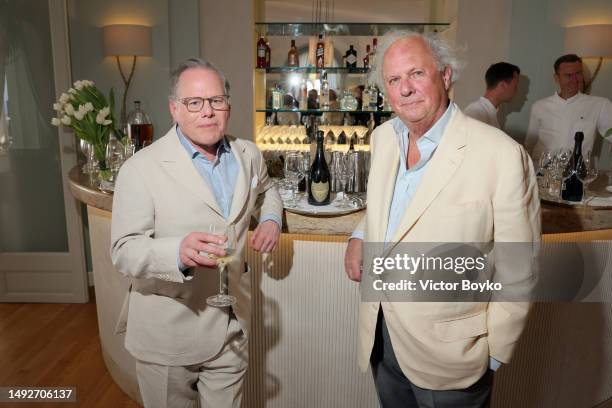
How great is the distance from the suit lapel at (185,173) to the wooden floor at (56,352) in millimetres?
1687

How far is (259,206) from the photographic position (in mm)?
1896

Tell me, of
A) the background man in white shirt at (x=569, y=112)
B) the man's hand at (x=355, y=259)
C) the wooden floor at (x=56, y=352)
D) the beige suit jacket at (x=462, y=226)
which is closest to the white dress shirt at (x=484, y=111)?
the background man in white shirt at (x=569, y=112)

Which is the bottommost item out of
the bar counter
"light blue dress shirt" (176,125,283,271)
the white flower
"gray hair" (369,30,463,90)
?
the bar counter

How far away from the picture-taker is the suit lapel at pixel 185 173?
1.53 meters

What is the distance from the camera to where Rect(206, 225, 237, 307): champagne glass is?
1.40m

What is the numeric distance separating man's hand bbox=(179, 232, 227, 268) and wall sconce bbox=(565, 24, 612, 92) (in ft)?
13.0

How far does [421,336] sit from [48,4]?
12.2 feet

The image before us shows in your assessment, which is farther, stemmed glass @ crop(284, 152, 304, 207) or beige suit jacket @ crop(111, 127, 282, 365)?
stemmed glass @ crop(284, 152, 304, 207)

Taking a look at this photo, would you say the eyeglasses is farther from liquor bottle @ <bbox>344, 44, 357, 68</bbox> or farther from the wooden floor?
liquor bottle @ <bbox>344, 44, 357, 68</bbox>

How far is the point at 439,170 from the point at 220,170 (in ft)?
2.27

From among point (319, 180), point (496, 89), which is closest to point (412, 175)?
point (319, 180)

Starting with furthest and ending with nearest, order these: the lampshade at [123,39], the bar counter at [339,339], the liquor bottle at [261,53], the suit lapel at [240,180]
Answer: the liquor bottle at [261,53]
the lampshade at [123,39]
the bar counter at [339,339]
the suit lapel at [240,180]

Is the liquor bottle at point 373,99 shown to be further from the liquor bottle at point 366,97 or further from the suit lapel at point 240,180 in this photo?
the suit lapel at point 240,180

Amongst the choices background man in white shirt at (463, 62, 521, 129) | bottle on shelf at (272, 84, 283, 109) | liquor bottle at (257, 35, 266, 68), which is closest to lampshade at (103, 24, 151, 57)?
liquor bottle at (257, 35, 266, 68)
